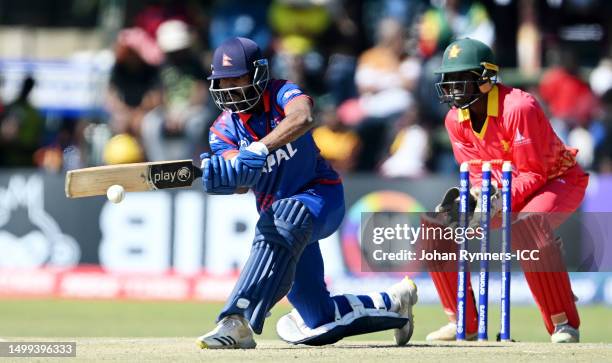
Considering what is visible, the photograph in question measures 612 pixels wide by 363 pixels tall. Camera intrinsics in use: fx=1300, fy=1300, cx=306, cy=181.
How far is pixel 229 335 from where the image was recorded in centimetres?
750

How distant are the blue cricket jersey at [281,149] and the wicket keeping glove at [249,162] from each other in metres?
0.30

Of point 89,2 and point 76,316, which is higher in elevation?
point 89,2

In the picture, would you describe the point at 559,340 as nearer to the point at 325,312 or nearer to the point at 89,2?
the point at 325,312

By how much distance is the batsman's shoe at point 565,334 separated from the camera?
27.7ft

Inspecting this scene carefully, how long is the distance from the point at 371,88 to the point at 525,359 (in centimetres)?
887

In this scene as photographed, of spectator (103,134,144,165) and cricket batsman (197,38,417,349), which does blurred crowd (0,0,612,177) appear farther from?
cricket batsman (197,38,417,349)

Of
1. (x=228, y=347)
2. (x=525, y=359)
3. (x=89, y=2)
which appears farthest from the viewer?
(x=89, y=2)

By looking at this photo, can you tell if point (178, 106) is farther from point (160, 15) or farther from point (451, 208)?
point (451, 208)

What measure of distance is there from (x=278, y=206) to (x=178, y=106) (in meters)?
8.41

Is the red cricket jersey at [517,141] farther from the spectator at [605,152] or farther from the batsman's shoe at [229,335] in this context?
the spectator at [605,152]

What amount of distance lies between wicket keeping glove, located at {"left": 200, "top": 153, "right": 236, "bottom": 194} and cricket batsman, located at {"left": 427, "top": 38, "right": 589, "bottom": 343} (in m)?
1.70

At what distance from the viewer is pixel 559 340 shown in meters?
8.43

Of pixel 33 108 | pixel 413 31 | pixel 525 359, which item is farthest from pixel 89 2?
pixel 525 359

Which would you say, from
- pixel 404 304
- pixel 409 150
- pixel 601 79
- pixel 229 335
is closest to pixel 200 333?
pixel 404 304
